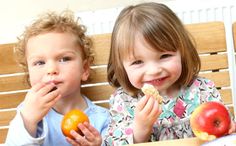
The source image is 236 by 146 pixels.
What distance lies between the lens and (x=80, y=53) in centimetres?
134

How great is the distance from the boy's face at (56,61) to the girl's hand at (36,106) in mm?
96

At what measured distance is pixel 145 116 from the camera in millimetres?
996

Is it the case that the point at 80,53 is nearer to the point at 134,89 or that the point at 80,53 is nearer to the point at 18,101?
the point at 134,89

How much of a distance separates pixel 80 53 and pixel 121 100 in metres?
0.22

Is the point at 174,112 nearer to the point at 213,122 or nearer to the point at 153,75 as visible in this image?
the point at 153,75

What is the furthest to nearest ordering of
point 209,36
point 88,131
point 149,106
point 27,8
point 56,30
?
point 27,8 → point 209,36 → point 56,30 → point 88,131 → point 149,106

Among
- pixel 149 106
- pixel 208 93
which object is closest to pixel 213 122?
pixel 149 106

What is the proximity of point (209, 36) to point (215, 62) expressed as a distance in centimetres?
10

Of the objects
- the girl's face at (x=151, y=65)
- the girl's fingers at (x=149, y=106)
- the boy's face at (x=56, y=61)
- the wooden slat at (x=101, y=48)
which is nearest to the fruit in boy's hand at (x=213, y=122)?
the girl's fingers at (x=149, y=106)

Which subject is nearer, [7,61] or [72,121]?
[72,121]

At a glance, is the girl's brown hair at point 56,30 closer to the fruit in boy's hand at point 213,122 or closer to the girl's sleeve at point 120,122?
the girl's sleeve at point 120,122

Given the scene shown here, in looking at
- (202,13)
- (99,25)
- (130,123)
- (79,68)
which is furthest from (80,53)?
(202,13)

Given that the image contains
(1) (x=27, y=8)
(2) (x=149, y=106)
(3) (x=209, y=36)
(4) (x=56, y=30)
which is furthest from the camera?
(1) (x=27, y=8)

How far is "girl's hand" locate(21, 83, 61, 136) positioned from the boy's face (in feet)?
0.31
